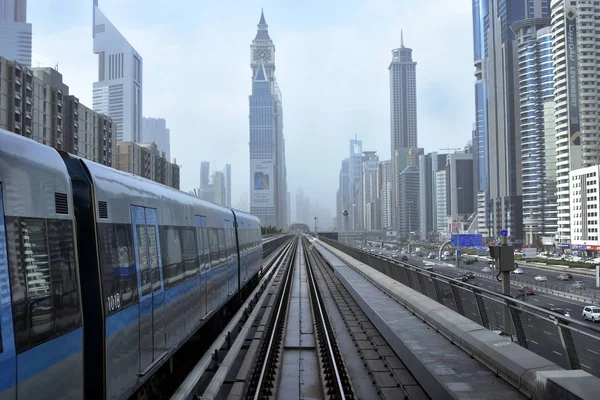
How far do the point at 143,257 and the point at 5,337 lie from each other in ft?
10.5

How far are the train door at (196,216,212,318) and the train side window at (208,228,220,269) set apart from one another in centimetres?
45

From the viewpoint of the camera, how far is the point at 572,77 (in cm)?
8719

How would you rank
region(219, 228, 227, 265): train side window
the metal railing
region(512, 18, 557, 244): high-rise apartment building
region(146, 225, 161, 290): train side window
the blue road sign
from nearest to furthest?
the metal railing, region(146, 225, 161, 290): train side window, region(219, 228, 227, 265): train side window, the blue road sign, region(512, 18, 557, 244): high-rise apartment building

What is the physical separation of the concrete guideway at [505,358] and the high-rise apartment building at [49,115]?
41.6 meters

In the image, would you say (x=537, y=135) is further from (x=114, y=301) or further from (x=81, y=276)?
(x=81, y=276)

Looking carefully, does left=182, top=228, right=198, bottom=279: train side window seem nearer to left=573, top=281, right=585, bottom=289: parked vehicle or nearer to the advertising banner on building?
left=573, top=281, right=585, bottom=289: parked vehicle

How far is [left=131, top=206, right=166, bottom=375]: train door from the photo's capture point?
6496 mm

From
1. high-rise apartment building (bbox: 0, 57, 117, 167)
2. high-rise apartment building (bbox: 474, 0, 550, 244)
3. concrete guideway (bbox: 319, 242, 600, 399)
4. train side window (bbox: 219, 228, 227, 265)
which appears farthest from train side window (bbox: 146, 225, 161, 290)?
high-rise apartment building (bbox: 474, 0, 550, 244)

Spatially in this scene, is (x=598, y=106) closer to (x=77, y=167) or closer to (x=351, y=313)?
(x=351, y=313)

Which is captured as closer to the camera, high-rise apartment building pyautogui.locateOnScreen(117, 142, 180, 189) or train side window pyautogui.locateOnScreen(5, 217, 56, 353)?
train side window pyautogui.locateOnScreen(5, 217, 56, 353)

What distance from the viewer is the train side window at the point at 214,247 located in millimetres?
12016

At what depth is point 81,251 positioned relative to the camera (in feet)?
17.0

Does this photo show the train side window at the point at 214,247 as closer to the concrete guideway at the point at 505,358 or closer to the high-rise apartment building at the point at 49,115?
the concrete guideway at the point at 505,358

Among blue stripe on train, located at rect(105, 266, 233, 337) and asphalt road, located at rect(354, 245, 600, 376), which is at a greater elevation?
blue stripe on train, located at rect(105, 266, 233, 337)
